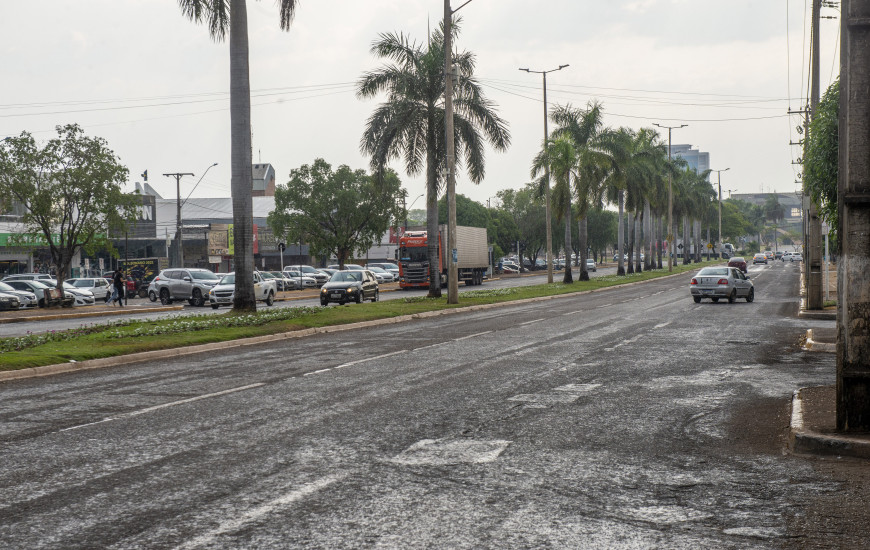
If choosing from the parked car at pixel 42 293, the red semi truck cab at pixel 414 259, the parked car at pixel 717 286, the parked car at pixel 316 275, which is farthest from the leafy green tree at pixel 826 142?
the parked car at pixel 316 275

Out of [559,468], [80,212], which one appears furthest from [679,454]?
[80,212]

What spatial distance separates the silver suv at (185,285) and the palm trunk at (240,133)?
1820 centimetres

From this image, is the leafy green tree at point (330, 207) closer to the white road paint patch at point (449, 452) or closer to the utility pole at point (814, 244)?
the utility pole at point (814, 244)

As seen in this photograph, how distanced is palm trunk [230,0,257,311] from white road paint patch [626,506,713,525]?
19384 millimetres

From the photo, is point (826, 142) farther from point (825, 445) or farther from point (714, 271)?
point (714, 271)

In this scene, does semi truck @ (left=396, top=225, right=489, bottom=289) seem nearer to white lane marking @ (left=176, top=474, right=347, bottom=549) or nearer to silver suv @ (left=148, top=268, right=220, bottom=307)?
silver suv @ (left=148, top=268, right=220, bottom=307)

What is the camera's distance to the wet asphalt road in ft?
17.0

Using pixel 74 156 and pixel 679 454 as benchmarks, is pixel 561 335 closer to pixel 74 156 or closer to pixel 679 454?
pixel 679 454

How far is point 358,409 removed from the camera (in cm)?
958

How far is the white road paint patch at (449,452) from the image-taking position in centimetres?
702

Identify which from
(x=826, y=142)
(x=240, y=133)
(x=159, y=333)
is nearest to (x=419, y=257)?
(x=240, y=133)

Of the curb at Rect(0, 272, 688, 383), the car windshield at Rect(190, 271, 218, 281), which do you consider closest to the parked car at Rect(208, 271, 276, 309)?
the car windshield at Rect(190, 271, 218, 281)

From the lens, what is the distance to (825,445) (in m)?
7.29

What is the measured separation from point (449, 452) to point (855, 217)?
3.99 m
